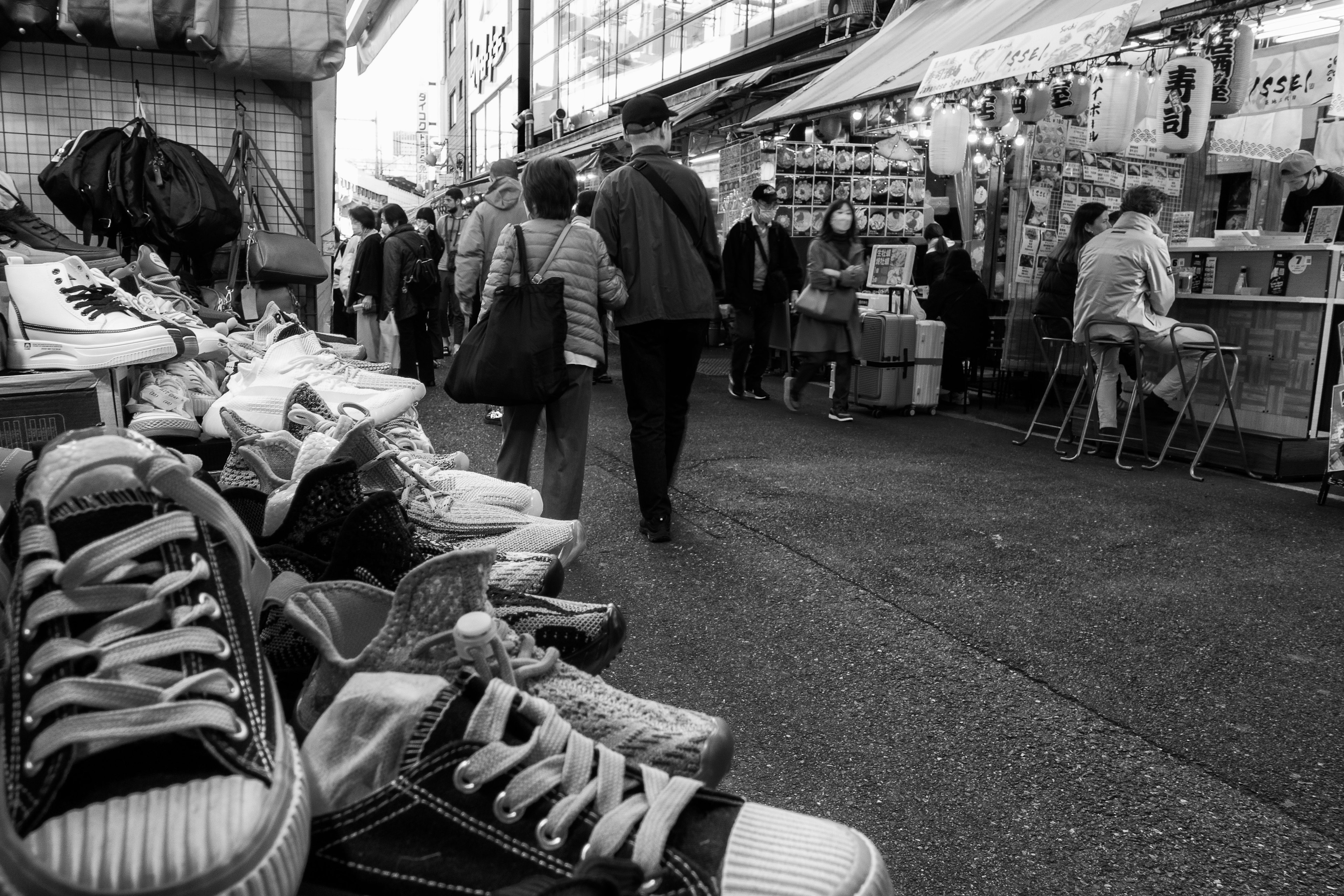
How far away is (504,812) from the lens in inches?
27.6

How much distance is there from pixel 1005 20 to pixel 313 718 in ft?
27.4

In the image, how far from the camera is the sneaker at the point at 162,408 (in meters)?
1.78

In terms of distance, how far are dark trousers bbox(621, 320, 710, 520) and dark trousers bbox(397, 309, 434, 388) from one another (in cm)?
472

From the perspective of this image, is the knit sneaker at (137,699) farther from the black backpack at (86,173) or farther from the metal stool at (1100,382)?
the metal stool at (1100,382)

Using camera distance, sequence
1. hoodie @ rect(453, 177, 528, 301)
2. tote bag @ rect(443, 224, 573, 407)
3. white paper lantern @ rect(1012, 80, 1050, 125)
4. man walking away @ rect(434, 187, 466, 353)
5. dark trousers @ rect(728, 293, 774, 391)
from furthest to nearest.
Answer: man walking away @ rect(434, 187, 466, 353), dark trousers @ rect(728, 293, 774, 391), white paper lantern @ rect(1012, 80, 1050, 125), hoodie @ rect(453, 177, 528, 301), tote bag @ rect(443, 224, 573, 407)

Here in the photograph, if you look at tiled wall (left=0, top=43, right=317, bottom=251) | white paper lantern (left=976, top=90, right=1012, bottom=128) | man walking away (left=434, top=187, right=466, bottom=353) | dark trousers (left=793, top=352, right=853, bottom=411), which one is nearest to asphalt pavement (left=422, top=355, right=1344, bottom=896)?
tiled wall (left=0, top=43, right=317, bottom=251)

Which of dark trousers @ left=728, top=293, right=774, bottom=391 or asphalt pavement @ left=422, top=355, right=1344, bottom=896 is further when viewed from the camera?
dark trousers @ left=728, top=293, right=774, bottom=391

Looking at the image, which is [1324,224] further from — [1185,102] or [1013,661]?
[1013,661]

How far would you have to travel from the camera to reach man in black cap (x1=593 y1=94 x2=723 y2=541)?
4.20 meters

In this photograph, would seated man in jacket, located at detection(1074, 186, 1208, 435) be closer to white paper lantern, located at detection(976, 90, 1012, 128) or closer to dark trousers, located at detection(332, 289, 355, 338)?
white paper lantern, located at detection(976, 90, 1012, 128)

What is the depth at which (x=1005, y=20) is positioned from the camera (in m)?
7.76

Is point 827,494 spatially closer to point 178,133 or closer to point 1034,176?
point 178,133

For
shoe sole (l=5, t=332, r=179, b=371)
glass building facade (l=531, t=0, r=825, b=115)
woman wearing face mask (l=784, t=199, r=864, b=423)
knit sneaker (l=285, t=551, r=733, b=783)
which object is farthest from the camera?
glass building facade (l=531, t=0, r=825, b=115)

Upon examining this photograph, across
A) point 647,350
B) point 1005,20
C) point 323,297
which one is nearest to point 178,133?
point 323,297
